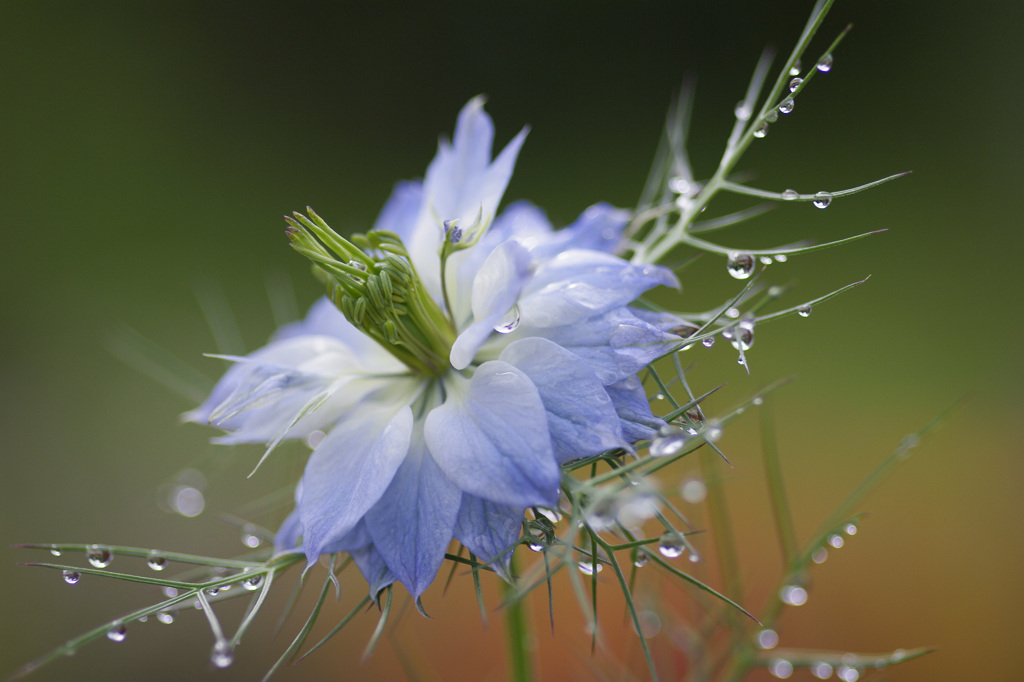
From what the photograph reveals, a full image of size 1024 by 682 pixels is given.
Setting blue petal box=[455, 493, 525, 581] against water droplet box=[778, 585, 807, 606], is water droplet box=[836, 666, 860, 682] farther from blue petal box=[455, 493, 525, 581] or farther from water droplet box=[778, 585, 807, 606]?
blue petal box=[455, 493, 525, 581]

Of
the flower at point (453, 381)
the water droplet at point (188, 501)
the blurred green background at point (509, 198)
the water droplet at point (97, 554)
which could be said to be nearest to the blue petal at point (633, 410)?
the flower at point (453, 381)

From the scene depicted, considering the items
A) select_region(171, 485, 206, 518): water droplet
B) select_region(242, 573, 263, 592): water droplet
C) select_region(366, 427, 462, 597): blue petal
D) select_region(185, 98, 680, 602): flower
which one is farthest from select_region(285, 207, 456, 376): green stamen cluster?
select_region(171, 485, 206, 518): water droplet

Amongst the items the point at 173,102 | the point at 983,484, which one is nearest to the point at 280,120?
the point at 173,102

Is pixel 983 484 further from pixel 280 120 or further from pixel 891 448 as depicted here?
pixel 280 120

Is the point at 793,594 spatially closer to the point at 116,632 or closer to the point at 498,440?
the point at 498,440

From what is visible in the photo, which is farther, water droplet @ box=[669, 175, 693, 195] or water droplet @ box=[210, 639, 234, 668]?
water droplet @ box=[669, 175, 693, 195]

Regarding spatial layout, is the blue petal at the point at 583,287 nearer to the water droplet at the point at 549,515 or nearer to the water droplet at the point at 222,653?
the water droplet at the point at 549,515
